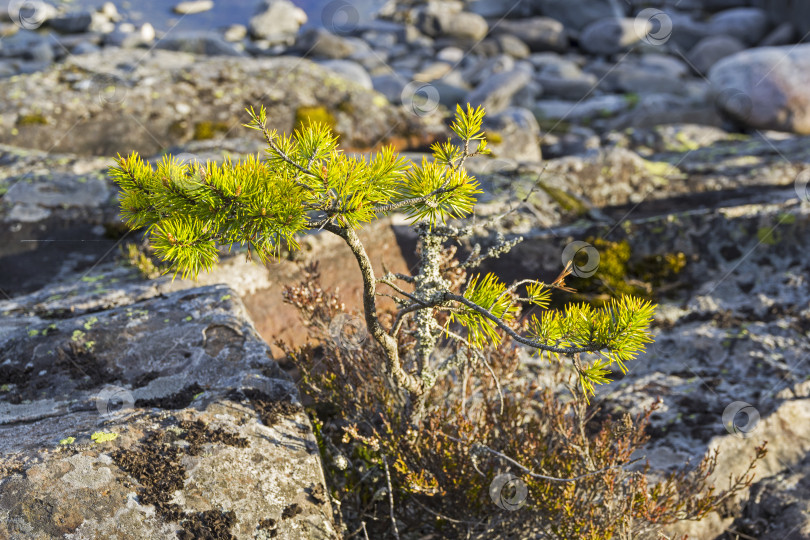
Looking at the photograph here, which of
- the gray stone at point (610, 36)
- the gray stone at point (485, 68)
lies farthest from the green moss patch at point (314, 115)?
the gray stone at point (610, 36)

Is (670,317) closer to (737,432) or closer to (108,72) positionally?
(737,432)

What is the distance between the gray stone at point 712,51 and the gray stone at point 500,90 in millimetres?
9240

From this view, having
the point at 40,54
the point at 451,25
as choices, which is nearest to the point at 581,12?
the point at 451,25

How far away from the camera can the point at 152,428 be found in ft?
10.4

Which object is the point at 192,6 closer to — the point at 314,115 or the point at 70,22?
the point at 70,22

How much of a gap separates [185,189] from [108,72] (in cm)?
735

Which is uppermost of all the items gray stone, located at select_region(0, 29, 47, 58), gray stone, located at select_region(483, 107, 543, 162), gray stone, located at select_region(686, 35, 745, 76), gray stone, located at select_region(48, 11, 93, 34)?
gray stone, located at select_region(483, 107, 543, 162)

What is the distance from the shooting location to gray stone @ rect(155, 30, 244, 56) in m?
19.6

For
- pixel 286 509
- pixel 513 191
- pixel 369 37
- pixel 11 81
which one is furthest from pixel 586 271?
pixel 369 37

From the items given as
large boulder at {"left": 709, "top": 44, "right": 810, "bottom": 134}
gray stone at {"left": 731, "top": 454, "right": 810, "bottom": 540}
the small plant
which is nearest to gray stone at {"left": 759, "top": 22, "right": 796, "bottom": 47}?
large boulder at {"left": 709, "top": 44, "right": 810, "bottom": 134}

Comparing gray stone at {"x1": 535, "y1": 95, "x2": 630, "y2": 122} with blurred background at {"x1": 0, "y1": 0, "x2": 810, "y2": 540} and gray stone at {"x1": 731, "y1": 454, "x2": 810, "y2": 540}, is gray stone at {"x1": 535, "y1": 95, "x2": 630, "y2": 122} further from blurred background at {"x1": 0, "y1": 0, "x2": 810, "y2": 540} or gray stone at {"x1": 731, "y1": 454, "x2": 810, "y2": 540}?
gray stone at {"x1": 731, "y1": 454, "x2": 810, "y2": 540}

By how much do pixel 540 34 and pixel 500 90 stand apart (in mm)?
9228

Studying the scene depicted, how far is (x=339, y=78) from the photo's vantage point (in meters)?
9.23

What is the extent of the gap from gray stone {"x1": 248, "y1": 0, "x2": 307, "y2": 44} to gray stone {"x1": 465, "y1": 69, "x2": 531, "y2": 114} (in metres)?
9.90
